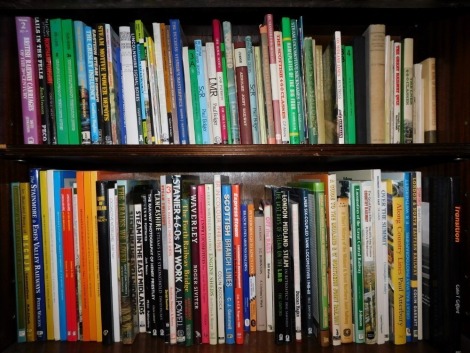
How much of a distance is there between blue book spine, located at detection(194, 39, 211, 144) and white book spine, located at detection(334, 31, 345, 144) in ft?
1.10

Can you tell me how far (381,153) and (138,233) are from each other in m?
0.63

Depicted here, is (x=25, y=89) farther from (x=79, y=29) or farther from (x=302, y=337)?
(x=302, y=337)

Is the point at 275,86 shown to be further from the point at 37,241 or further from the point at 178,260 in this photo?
the point at 37,241

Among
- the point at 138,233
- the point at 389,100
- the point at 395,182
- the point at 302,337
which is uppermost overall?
the point at 389,100

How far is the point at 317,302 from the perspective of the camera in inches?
30.1

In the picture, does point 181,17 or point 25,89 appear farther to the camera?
point 181,17

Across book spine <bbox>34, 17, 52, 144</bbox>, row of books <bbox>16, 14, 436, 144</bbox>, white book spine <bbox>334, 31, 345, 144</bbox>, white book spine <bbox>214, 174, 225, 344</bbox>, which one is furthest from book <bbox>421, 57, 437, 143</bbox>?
book spine <bbox>34, 17, 52, 144</bbox>

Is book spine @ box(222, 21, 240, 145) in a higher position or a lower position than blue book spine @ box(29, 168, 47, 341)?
higher

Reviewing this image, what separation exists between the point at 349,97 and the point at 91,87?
66cm

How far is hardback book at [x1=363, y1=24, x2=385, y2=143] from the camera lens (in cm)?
78

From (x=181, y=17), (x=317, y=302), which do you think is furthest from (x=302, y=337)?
(x=181, y=17)

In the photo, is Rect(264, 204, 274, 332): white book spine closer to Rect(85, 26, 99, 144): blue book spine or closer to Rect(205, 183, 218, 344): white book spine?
Rect(205, 183, 218, 344): white book spine

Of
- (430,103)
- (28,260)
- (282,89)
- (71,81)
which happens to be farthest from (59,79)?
(430,103)

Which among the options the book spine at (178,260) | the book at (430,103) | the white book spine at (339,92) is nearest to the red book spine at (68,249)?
the book spine at (178,260)
